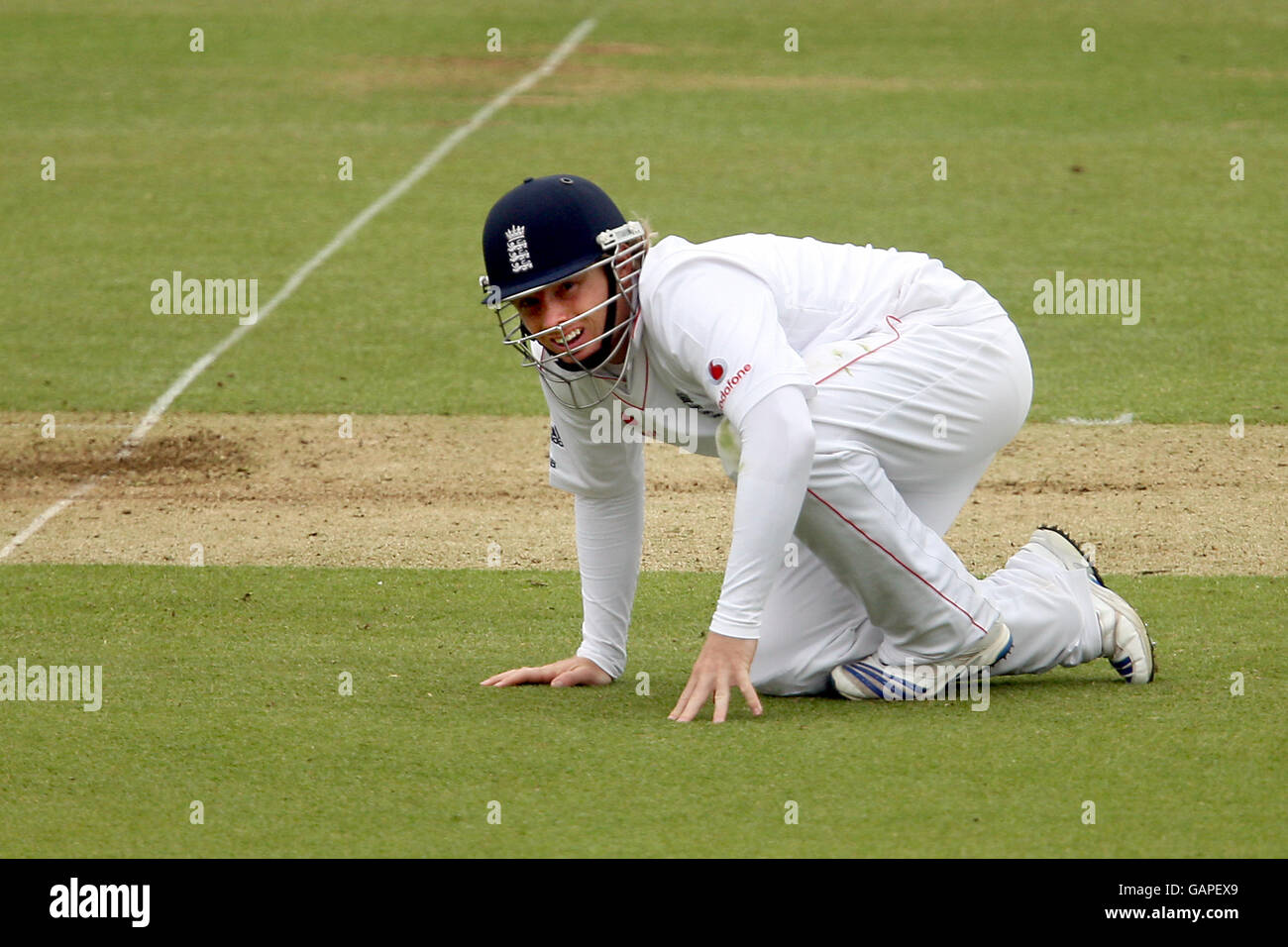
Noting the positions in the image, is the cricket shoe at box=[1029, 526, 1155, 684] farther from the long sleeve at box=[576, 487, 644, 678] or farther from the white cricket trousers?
the long sleeve at box=[576, 487, 644, 678]

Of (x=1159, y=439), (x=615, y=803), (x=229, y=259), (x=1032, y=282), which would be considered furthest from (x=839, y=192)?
(x=615, y=803)

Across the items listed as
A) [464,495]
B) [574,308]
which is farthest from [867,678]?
[464,495]

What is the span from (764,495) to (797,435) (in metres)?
0.16

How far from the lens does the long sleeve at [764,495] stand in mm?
4020

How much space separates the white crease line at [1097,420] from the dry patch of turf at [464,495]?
15cm

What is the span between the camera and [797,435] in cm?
402

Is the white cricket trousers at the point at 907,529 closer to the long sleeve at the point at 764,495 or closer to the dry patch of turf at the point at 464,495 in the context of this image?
the long sleeve at the point at 764,495
